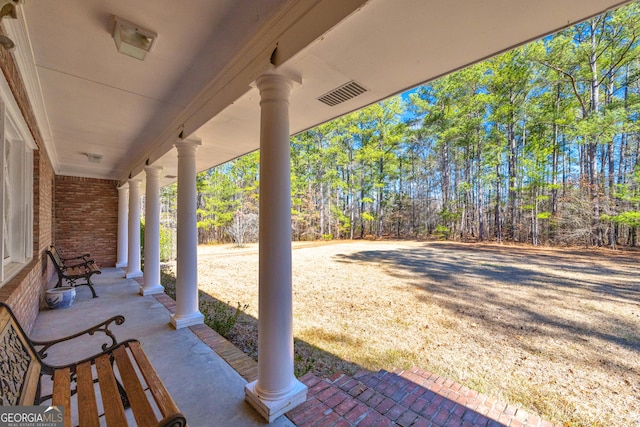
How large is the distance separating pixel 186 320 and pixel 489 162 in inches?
741

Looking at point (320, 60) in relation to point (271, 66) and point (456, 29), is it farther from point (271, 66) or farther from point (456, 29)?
point (456, 29)

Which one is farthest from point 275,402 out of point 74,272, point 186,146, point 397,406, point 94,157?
point 94,157

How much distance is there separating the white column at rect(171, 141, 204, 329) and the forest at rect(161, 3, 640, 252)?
8.05 meters

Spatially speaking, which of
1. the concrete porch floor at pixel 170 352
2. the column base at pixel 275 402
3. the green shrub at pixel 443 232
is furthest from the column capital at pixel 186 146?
the green shrub at pixel 443 232

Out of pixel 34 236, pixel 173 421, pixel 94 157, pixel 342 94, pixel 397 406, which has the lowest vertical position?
pixel 397 406

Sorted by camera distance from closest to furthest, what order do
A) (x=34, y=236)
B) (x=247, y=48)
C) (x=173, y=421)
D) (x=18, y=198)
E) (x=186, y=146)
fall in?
(x=173, y=421), (x=247, y=48), (x=18, y=198), (x=186, y=146), (x=34, y=236)

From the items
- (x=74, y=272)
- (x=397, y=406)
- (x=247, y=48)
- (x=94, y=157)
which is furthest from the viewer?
(x=94, y=157)

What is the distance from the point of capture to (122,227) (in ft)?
24.5

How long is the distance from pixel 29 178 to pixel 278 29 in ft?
12.3

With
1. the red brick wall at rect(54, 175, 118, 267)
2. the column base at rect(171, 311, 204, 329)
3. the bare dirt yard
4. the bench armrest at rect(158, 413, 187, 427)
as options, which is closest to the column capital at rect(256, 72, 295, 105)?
the bench armrest at rect(158, 413, 187, 427)

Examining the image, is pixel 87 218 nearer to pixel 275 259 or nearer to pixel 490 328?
pixel 275 259

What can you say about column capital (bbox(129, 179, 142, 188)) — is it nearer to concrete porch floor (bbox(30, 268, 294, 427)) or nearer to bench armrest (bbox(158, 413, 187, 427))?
concrete porch floor (bbox(30, 268, 294, 427))

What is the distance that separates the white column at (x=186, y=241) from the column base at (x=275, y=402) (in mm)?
1781

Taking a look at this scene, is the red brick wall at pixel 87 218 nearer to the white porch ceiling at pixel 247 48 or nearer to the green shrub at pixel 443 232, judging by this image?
the white porch ceiling at pixel 247 48
